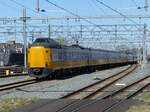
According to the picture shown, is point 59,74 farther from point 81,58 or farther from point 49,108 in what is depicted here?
point 49,108

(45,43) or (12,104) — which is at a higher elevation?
(45,43)

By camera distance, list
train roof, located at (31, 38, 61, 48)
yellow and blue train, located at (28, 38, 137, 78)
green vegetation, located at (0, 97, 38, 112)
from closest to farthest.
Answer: green vegetation, located at (0, 97, 38, 112) < yellow and blue train, located at (28, 38, 137, 78) < train roof, located at (31, 38, 61, 48)

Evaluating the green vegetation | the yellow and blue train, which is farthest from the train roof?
the green vegetation

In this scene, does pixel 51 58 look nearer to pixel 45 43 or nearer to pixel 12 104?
pixel 45 43

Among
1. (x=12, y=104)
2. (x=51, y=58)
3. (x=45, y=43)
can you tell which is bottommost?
(x=12, y=104)

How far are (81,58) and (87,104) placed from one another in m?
30.2

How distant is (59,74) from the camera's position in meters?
39.4

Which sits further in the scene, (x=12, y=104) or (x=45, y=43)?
(x=45, y=43)

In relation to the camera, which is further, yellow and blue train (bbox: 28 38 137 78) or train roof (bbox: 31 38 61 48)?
train roof (bbox: 31 38 61 48)

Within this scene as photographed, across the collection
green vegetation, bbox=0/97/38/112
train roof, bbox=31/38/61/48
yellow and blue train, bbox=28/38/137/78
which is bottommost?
green vegetation, bbox=0/97/38/112

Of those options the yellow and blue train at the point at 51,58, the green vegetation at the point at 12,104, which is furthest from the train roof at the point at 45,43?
the green vegetation at the point at 12,104

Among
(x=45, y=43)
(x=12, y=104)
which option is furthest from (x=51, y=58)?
(x=12, y=104)

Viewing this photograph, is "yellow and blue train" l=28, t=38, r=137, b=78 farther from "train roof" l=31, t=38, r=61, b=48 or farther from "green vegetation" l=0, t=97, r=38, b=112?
"green vegetation" l=0, t=97, r=38, b=112

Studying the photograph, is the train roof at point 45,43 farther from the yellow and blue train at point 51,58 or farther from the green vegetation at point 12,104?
the green vegetation at point 12,104
